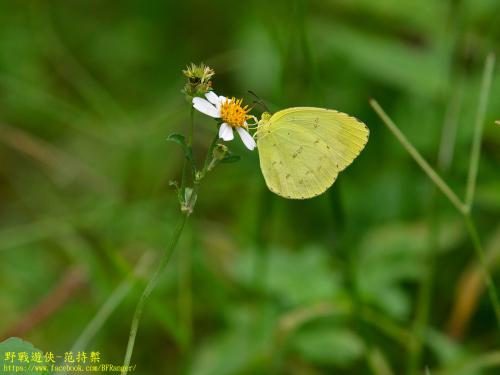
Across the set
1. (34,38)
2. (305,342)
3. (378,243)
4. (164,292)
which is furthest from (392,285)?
(34,38)

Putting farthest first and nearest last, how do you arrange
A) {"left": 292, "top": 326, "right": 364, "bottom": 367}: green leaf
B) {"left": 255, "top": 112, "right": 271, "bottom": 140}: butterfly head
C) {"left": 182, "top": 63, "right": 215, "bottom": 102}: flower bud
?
{"left": 292, "top": 326, "right": 364, "bottom": 367}: green leaf, {"left": 255, "top": 112, "right": 271, "bottom": 140}: butterfly head, {"left": 182, "top": 63, "right": 215, "bottom": 102}: flower bud

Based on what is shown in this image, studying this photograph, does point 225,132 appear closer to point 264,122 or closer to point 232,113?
point 232,113

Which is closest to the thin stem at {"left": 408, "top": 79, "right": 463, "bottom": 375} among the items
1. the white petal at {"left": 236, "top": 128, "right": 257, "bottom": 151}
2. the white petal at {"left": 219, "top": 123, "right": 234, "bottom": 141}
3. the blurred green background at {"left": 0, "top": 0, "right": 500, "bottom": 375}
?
the blurred green background at {"left": 0, "top": 0, "right": 500, "bottom": 375}

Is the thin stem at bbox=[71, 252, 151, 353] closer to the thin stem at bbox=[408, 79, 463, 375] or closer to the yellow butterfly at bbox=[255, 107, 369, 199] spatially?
the yellow butterfly at bbox=[255, 107, 369, 199]

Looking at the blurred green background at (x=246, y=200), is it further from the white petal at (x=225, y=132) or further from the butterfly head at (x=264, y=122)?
the white petal at (x=225, y=132)

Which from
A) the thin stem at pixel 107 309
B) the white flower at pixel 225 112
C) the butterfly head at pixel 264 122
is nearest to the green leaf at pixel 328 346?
the thin stem at pixel 107 309

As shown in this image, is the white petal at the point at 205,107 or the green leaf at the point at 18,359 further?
the white petal at the point at 205,107
